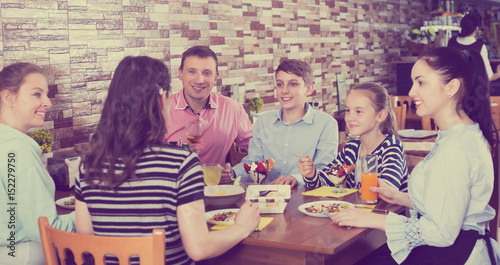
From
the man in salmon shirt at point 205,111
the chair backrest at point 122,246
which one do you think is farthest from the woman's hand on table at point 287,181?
the chair backrest at point 122,246

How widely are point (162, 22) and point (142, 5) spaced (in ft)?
0.72

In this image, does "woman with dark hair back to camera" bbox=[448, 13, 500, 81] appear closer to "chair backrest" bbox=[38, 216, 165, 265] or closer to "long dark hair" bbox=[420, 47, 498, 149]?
"long dark hair" bbox=[420, 47, 498, 149]

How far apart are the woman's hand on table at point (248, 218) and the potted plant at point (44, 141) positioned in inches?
58.1

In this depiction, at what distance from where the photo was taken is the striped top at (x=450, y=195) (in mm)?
1762

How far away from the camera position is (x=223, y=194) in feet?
7.75

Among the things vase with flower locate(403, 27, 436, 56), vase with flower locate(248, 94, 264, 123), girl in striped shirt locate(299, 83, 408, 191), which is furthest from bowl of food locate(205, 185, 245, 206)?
vase with flower locate(403, 27, 436, 56)

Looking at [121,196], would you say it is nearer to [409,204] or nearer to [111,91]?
[111,91]

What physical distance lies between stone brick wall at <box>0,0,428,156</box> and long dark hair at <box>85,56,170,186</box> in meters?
1.47

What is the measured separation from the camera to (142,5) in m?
3.73

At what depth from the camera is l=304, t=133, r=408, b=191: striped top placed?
7.93 feet

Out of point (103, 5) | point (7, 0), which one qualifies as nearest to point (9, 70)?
point (7, 0)

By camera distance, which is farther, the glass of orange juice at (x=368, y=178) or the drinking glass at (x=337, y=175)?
the drinking glass at (x=337, y=175)

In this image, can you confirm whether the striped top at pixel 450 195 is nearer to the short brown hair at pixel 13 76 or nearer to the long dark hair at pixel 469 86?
the long dark hair at pixel 469 86

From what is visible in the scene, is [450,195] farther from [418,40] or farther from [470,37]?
[418,40]
